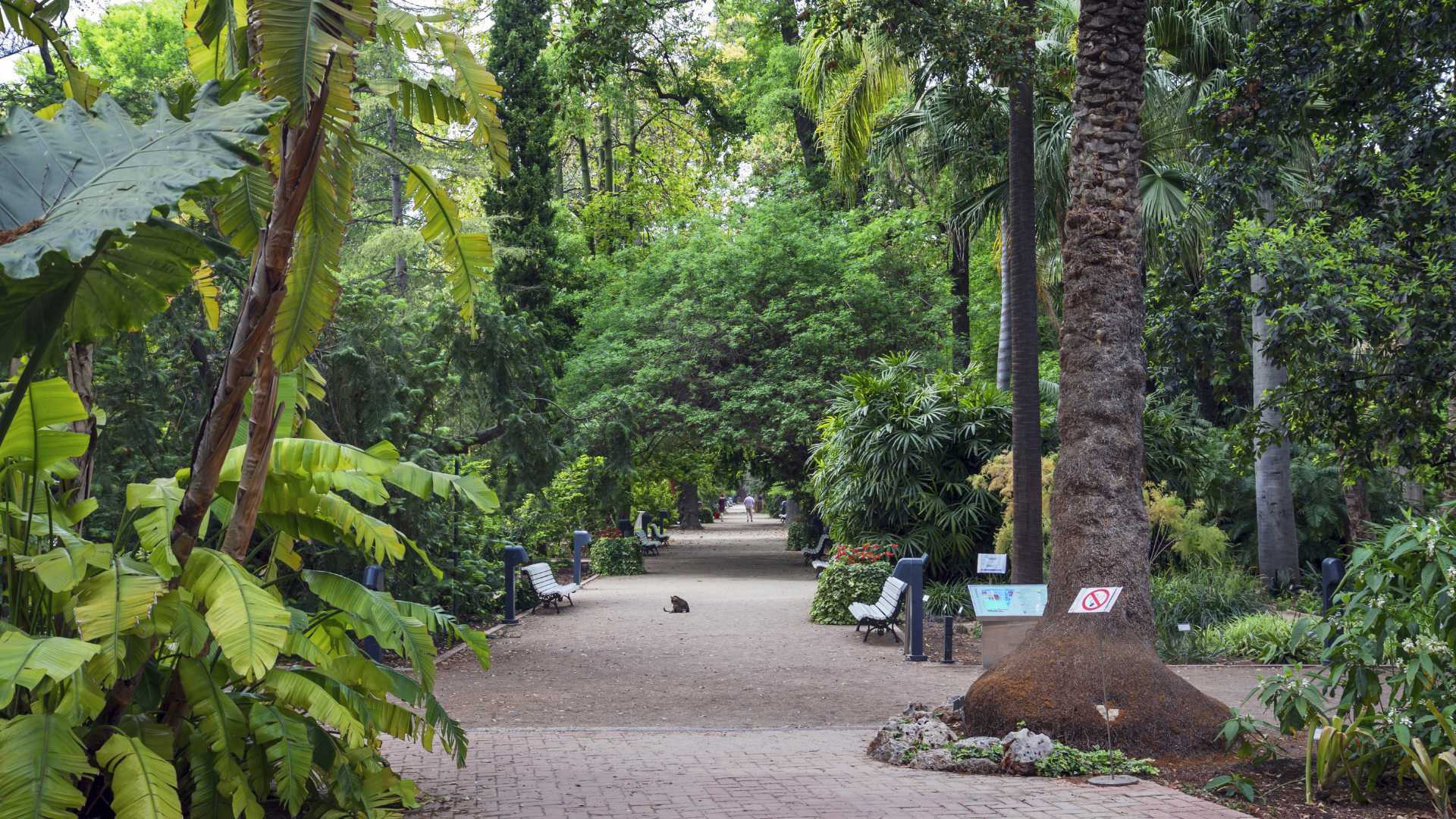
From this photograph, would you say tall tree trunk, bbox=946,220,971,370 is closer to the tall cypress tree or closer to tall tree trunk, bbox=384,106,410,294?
the tall cypress tree

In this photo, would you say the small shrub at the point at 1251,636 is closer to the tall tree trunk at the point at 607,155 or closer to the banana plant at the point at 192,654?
the banana plant at the point at 192,654

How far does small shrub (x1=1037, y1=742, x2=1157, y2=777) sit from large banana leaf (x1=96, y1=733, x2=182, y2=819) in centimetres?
520

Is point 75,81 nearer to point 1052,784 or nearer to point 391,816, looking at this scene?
point 391,816

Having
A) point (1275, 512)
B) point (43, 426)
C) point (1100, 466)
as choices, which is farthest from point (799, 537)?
point (43, 426)

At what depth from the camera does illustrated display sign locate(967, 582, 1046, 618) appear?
11977mm

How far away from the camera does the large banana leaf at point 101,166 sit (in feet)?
10.1

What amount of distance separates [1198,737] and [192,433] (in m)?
10.5

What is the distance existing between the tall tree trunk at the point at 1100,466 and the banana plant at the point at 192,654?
406 cm

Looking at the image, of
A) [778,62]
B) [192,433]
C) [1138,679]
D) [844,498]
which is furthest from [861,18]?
[778,62]

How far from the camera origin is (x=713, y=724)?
10.1 metres

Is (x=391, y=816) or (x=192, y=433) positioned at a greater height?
(x=192, y=433)

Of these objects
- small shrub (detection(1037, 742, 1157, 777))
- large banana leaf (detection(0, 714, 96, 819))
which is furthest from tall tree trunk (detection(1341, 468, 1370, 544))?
large banana leaf (detection(0, 714, 96, 819))

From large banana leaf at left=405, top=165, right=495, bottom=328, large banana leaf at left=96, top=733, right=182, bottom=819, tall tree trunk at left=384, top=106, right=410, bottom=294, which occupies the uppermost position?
tall tree trunk at left=384, top=106, right=410, bottom=294

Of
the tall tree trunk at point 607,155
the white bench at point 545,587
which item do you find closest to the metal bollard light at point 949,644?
the white bench at point 545,587
